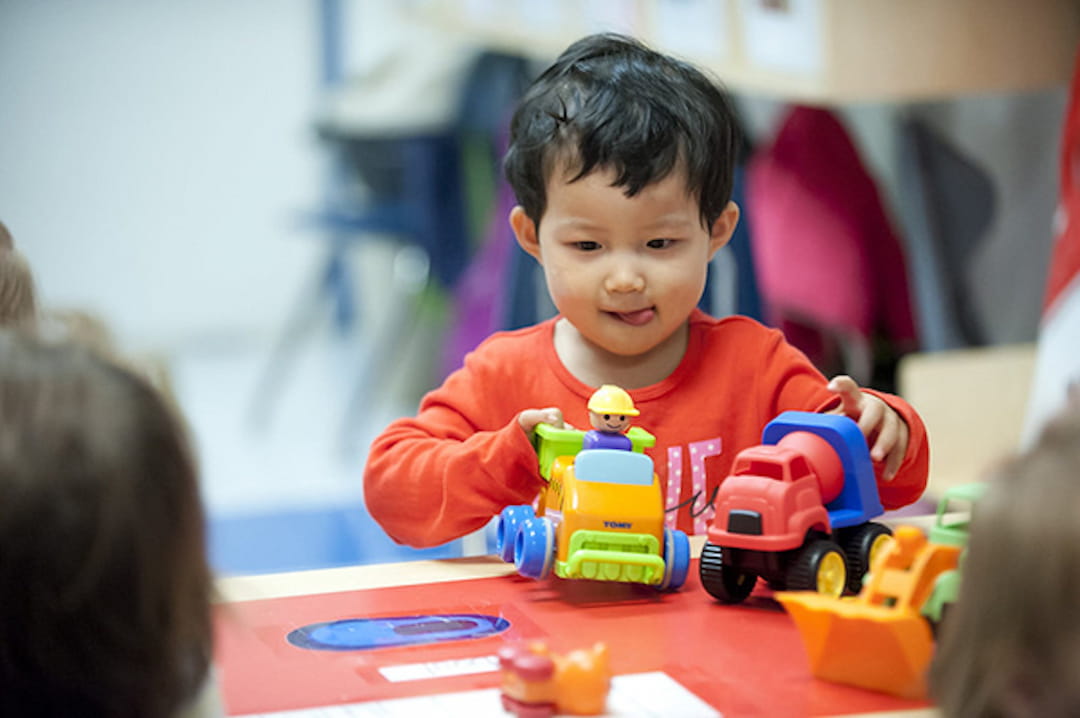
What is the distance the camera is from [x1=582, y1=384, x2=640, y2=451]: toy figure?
91 centimetres

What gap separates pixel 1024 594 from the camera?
55 centimetres

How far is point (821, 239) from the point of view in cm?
246

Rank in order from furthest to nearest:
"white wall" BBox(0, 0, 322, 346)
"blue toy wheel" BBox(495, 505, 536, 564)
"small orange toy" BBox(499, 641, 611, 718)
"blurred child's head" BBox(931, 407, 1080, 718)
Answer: "white wall" BBox(0, 0, 322, 346) < "blue toy wheel" BBox(495, 505, 536, 564) < "small orange toy" BBox(499, 641, 611, 718) < "blurred child's head" BBox(931, 407, 1080, 718)

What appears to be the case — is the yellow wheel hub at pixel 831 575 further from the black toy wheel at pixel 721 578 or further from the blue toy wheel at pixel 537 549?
the blue toy wheel at pixel 537 549

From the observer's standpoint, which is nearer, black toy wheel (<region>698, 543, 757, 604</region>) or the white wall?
black toy wheel (<region>698, 543, 757, 604</region>)

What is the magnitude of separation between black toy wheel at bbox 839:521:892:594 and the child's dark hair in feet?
1.05

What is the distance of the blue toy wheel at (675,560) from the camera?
91 centimetres

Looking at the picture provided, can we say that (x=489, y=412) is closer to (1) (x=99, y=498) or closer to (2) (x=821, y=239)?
(1) (x=99, y=498)

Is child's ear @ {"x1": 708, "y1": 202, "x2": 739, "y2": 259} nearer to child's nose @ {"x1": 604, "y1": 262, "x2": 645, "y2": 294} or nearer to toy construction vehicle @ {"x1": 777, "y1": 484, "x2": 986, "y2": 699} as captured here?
child's nose @ {"x1": 604, "y1": 262, "x2": 645, "y2": 294}

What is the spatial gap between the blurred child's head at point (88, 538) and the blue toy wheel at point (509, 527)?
359 millimetres

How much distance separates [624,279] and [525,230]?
0.16m

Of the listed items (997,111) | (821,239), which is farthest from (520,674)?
(997,111)

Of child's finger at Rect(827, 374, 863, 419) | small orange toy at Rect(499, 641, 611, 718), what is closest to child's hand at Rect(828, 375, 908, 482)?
child's finger at Rect(827, 374, 863, 419)

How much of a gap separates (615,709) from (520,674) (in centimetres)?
6
